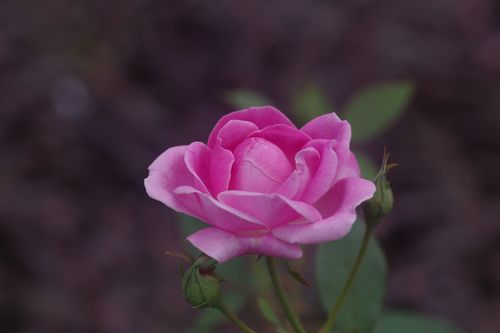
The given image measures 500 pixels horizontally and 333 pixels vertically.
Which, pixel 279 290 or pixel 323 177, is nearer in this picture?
pixel 323 177

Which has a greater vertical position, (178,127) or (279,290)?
(279,290)

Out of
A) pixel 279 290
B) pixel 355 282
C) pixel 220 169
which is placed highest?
pixel 220 169

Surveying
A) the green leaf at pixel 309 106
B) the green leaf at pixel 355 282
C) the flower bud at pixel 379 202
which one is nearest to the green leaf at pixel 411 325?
the green leaf at pixel 355 282

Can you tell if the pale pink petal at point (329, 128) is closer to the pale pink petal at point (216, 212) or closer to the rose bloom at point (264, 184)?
the rose bloom at point (264, 184)

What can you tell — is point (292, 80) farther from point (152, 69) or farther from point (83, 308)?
point (83, 308)

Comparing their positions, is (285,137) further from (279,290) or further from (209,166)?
(279,290)

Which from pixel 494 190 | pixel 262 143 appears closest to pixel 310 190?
pixel 262 143

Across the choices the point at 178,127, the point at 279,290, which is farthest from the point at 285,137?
the point at 178,127
